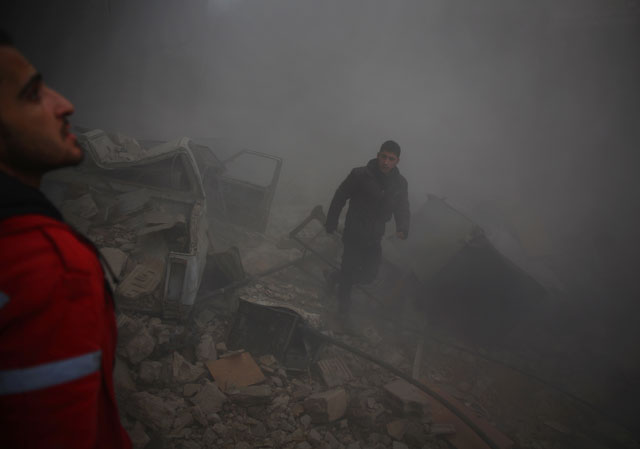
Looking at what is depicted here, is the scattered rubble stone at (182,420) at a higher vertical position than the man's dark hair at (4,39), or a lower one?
lower

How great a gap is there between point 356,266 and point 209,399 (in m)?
2.15

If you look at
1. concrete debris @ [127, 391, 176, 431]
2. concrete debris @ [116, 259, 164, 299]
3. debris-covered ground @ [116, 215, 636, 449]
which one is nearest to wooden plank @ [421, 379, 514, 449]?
debris-covered ground @ [116, 215, 636, 449]

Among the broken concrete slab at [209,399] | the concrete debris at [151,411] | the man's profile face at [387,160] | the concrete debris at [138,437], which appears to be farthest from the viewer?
the man's profile face at [387,160]

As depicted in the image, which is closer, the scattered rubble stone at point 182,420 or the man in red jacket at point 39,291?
the man in red jacket at point 39,291

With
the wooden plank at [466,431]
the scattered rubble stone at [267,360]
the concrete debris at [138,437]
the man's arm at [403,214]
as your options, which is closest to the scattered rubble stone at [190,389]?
the concrete debris at [138,437]

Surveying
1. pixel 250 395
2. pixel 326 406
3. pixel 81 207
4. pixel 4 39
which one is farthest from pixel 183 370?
pixel 4 39

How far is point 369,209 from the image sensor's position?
343cm

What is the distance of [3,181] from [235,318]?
2529 millimetres

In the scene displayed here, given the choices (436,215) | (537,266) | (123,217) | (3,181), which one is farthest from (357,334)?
(537,266)

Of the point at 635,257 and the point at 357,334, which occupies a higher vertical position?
the point at 635,257

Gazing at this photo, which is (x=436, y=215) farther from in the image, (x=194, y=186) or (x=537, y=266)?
(x=194, y=186)

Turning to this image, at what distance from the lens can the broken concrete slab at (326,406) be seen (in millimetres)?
2457

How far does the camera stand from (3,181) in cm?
64

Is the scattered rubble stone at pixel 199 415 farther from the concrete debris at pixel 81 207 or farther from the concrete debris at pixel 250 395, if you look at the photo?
the concrete debris at pixel 81 207
